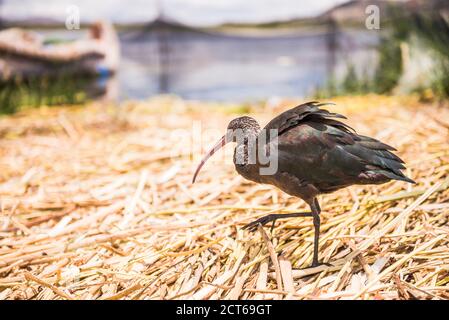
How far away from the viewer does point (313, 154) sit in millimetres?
1416

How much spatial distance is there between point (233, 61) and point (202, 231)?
2710mm

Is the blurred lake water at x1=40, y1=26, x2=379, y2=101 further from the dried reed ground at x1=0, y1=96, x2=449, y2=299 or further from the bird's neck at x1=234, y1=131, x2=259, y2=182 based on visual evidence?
the bird's neck at x1=234, y1=131, x2=259, y2=182

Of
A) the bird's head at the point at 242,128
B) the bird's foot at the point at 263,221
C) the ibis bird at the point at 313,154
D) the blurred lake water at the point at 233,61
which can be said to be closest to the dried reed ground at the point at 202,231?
the bird's foot at the point at 263,221

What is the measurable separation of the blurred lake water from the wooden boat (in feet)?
0.38

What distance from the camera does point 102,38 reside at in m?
4.65

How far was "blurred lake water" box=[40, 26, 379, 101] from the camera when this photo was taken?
12.9 feet

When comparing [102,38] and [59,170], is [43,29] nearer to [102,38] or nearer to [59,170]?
[102,38]

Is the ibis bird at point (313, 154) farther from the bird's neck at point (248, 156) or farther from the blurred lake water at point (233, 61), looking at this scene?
the blurred lake water at point (233, 61)

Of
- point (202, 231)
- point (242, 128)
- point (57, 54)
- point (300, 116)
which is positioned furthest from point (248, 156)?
point (57, 54)

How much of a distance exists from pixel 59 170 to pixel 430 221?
1.72 meters

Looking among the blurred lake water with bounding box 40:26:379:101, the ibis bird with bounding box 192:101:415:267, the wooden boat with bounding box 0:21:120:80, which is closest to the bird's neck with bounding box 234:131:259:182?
the ibis bird with bounding box 192:101:415:267

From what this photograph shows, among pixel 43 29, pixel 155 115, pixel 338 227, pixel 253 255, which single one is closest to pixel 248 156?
pixel 253 255

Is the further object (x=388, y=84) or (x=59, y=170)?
(x=388, y=84)

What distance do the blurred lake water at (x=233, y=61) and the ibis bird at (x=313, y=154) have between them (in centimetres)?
224
